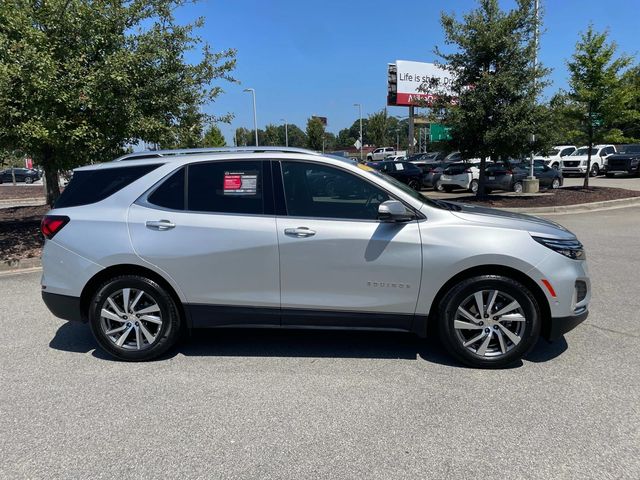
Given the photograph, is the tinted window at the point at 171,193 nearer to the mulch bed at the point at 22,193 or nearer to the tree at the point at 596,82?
the tree at the point at 596,82

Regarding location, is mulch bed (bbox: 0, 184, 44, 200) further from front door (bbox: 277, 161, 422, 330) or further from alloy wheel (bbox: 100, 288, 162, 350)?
front door (bbox: 277, 161, 422, 330)

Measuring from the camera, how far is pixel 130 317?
163 inches

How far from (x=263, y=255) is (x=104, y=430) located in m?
1.64

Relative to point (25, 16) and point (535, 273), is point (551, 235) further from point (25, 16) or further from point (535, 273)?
point (25, 16)

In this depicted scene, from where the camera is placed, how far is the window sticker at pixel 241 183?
13.5 ft

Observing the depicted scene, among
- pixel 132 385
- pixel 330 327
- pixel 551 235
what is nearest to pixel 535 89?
pixel 551 235

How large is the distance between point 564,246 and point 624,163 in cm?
2944

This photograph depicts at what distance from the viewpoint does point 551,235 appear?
3.92 meters

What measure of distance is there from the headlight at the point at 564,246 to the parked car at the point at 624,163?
2914 centimetres

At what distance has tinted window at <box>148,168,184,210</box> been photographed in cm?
414

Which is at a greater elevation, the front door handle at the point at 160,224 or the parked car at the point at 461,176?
the parked car at the point at 461,176

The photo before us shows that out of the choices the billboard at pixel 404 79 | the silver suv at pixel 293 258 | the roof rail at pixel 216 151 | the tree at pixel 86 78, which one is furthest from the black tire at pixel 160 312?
the billboard at pixel 404 79

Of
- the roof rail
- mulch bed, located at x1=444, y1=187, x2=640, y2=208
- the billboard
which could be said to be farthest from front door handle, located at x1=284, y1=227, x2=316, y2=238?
the billboard

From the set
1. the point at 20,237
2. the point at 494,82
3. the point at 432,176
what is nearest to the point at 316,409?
the point at 20,237
